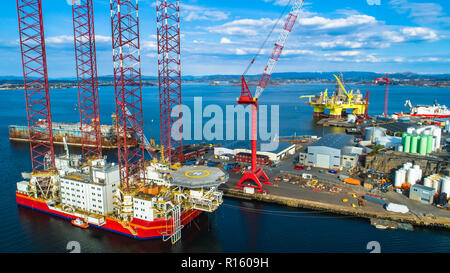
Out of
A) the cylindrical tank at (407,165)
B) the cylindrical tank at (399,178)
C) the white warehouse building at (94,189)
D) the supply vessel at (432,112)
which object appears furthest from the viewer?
the supply vessel at (432,112)

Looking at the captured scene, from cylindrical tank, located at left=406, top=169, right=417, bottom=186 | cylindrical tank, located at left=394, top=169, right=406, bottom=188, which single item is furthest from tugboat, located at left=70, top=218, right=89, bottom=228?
cylindrical tank, located at left=406, top=169, right=417, bottom=186

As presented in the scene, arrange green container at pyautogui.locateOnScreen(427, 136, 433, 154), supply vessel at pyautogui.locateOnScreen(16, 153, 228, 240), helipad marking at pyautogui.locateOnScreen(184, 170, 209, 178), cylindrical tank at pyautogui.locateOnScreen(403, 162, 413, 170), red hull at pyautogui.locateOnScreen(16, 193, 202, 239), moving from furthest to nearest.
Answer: green container at pyautogui.locateOnScreen(427, 136, 433, 154) → cylindrical tank at pyautogui.locateOnScreen(403, 162, 413, 170) → helipad marking at pyautogui.locateOnScreen(184, 170, 209, 178) → supply vessel at pyautogui.locateOnScreen(16, 153, 228, 240) → red hull at pyautogui.locateOnScreen(16, 193, 202, 239)

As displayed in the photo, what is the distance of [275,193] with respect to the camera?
24844 mm

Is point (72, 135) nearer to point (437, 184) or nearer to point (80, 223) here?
point (80, 223)

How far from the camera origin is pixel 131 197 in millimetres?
19172

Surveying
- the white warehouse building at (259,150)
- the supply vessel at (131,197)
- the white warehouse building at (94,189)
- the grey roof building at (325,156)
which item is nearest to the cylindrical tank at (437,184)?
the grey roof building at (325,156)

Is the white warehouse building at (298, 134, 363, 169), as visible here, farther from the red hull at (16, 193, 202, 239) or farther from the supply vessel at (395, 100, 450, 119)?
the supply vessel at (395, 100, 450, 119)

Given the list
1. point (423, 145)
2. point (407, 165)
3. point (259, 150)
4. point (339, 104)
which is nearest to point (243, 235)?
point (259, 150)

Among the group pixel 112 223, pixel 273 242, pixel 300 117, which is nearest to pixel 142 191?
pixel 112 223

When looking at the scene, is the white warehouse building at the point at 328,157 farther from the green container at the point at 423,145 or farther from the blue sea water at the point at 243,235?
the blue sea water at the point at 243,235

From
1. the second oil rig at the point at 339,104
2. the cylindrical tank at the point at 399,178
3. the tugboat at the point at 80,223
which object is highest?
the second oil rig at the point at 339,104

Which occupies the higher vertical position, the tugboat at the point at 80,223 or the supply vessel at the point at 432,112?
the supply vessel at the point at 432,112

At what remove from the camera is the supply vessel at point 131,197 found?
1873 centimetres

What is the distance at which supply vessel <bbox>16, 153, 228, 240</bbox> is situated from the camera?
1873cm
